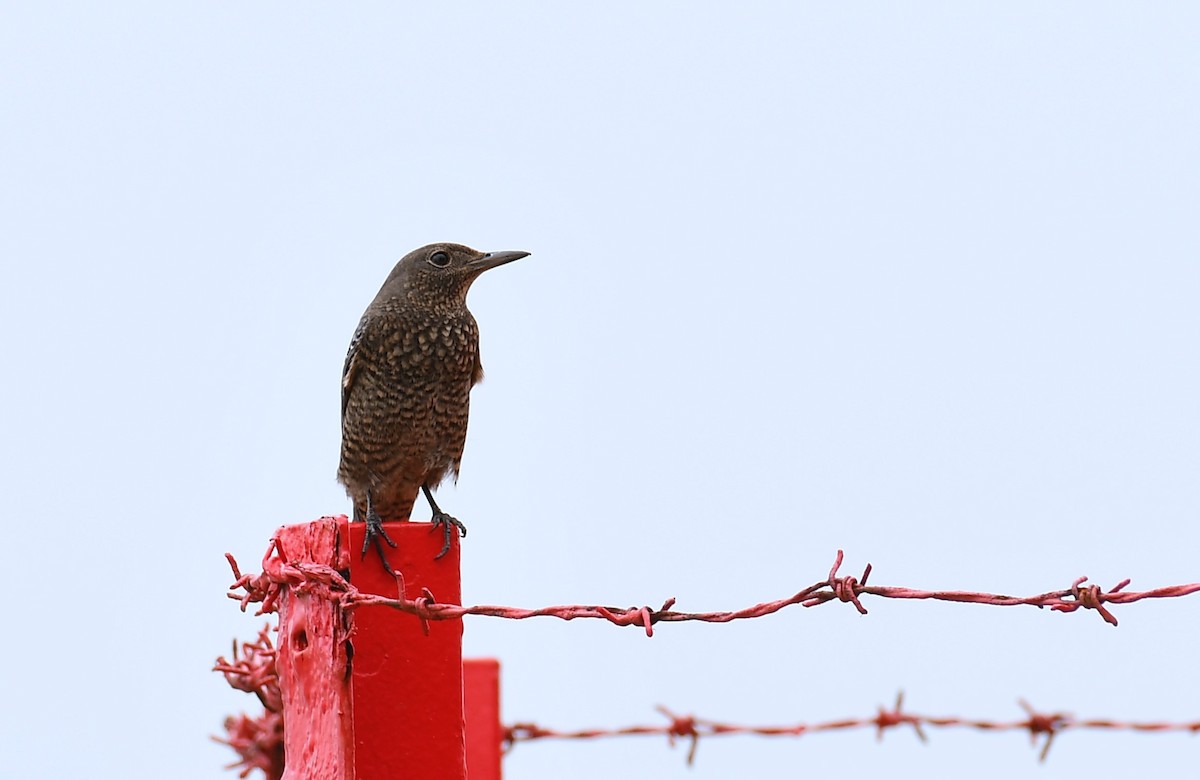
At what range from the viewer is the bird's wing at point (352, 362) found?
14.4ft

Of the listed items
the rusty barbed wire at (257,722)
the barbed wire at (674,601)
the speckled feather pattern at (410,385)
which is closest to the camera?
the barbed wire at (674,601)

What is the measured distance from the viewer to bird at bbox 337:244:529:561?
14.1 feet

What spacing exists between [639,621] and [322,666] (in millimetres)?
715

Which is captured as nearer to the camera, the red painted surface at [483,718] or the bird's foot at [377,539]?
the bird's foot at [377,539]

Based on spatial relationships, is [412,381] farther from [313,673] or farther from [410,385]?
[313,673]

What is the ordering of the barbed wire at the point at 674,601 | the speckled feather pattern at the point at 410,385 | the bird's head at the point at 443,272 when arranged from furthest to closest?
the bird's head at the point at 443,272 < the speckled feather pattern at the point at 410,385 < the barbed wire at the point at 674,601

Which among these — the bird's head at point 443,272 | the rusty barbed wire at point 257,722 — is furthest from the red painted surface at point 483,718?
the bird's head at point 443,272

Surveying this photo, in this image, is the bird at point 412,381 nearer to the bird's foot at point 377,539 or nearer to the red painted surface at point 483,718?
the red painted surface at point 483,718

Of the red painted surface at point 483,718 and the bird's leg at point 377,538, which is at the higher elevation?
the bird's leg at point 377,538

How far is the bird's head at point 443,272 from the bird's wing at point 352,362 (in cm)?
15

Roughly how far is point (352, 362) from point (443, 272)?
0.39 meters

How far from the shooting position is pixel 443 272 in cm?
449

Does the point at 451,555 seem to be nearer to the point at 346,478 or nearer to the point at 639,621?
the point at 639,621

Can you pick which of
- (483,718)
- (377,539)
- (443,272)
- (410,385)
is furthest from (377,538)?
(443,272)
